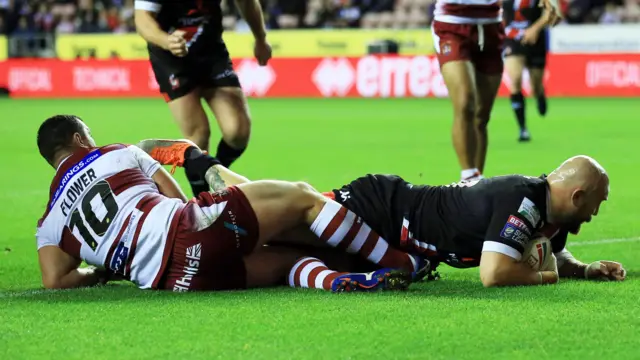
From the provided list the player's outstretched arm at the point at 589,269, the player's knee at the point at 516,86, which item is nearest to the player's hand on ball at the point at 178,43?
the player's outstretched arm at the point at 589,269

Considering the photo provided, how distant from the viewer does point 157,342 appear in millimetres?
4504

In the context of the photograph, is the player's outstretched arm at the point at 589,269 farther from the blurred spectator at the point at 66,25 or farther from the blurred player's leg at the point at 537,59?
the blurred spectator at the point at 66,25

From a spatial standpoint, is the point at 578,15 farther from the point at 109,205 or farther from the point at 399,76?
the point at 109,205

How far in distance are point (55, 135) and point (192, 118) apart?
108 inches

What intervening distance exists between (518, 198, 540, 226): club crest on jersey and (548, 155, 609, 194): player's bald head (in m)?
0.16

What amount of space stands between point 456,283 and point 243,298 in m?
1.13

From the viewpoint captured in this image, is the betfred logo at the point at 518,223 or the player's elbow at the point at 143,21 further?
the player's elbow at the point at 143,21

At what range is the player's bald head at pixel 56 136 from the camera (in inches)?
233

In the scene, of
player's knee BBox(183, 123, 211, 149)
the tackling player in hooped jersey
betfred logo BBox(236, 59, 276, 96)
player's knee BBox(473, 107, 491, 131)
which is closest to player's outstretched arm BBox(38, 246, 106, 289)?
the tackling player in hooped jersey

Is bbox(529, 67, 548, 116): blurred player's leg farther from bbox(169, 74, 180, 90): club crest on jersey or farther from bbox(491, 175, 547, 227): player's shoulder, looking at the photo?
bbox(491, 175, 547, 227): player's shoulder

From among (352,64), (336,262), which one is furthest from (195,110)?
(352,64)

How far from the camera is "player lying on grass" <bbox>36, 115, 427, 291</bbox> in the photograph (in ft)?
18.3

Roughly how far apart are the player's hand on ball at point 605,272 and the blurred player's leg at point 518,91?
9.87 m

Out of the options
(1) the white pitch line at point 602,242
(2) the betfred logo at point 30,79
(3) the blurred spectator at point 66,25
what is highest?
(1) the white pitch line at point 602,242
